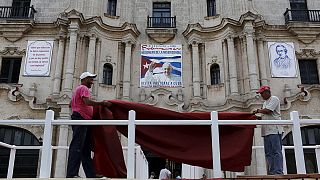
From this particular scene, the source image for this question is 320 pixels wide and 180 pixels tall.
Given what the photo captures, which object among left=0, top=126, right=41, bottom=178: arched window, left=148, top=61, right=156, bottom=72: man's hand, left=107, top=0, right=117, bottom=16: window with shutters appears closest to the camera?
Answer: left=0, top=126, right=41, bottom=178: arched window

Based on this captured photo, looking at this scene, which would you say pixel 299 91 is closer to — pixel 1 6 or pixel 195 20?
pixel 195 20

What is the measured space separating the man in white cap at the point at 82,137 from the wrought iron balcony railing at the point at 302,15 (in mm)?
18133

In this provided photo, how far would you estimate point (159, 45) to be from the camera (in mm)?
21156

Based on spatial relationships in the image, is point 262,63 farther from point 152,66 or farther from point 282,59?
point 152,66

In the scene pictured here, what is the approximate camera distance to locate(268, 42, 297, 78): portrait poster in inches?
790

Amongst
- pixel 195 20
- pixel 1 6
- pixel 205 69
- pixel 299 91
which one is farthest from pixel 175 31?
pixel 1 6

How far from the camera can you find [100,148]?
18.4ft

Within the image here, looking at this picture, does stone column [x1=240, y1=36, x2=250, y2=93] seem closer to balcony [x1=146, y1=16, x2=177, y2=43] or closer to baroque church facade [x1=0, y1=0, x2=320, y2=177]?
baroque church facade [x1=0, y1=0, x2=320, y2=177]

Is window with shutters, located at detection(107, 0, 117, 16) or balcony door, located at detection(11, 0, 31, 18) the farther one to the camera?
window with shutters, located at detection(107, 0, 117, 16)

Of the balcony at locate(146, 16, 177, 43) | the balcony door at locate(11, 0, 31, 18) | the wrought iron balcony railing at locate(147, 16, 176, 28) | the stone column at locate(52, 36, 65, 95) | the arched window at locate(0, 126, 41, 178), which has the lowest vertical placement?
the arched window at locate(0, 126, 41, 178)

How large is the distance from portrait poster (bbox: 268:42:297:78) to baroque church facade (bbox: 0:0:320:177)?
6 centimetres

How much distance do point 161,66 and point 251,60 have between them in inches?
196

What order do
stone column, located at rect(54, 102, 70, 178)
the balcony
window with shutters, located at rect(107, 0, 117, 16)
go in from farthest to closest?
window with shutters, located at rect(107, 0, 117, 16), the balcony, stone column, located at rect(54, 102, 70, 178)

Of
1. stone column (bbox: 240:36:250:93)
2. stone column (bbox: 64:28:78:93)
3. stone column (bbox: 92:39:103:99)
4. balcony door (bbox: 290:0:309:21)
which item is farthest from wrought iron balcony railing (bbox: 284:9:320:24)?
stone column (bbox: 64:28:78:93)
